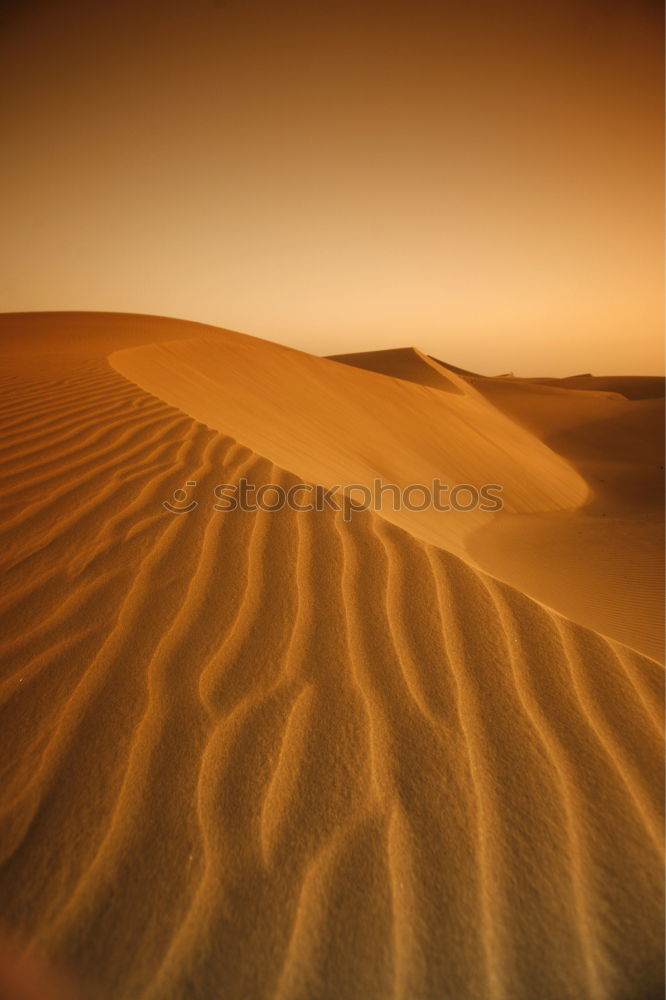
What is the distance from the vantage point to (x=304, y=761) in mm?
1385

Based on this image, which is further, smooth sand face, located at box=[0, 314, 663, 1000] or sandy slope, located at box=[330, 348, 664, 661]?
sandy slope, located at box=[330, 348, 664, 661]

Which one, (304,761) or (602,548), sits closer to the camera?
(304,761)

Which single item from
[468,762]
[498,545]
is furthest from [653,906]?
[498,545]

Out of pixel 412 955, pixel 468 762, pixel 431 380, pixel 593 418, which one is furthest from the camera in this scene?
pixel 593 418

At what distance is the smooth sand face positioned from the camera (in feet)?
3.48

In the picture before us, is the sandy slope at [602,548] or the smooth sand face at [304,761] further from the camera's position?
the sandy slope at [602,548]

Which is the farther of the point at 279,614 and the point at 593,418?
the point at 593,418

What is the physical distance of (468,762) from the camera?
4.59 feet

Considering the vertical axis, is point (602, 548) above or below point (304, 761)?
below

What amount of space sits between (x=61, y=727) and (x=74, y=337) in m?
9.88

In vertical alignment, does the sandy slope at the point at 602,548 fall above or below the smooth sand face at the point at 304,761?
below

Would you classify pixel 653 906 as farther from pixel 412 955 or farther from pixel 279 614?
pixel 279 614

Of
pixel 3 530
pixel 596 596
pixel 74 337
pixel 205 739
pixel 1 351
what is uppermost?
pixel 74 337

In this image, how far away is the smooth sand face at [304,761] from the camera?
106 cm
